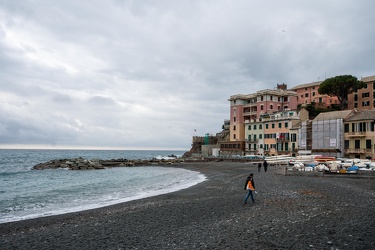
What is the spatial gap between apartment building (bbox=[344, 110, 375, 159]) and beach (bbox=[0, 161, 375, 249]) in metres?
37.8

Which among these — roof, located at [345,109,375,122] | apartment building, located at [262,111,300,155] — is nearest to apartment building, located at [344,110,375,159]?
roof, located at [345,109,375,122]

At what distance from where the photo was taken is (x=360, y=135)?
57031 mm

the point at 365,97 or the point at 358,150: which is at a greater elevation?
the point at 365,97

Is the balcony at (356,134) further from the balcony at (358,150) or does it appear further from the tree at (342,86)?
the tree at (342,86)

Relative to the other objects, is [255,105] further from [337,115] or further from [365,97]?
[337,115]

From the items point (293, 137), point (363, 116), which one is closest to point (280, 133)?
point (293, 137)

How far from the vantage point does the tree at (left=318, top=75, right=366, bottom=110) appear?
84.6m

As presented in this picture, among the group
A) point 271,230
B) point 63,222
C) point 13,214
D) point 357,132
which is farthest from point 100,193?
point 357,132

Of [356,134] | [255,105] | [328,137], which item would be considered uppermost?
[255,105]

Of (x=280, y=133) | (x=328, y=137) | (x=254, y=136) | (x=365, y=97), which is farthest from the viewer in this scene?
(x=254, y=136)

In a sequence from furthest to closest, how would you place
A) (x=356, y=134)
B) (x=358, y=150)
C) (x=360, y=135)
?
(x=356, y=134), (x=358, y=150), (x=360, y=135)

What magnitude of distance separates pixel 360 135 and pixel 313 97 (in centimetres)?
4872

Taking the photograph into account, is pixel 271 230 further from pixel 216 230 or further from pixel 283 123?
pixel 283 123

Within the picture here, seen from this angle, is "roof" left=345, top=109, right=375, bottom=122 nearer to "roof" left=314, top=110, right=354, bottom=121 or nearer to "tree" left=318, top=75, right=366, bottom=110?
"roof" left=314, top=110, right=354, bottom=121
